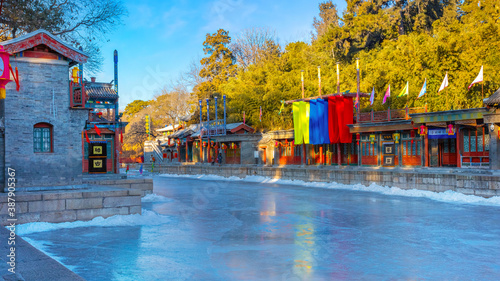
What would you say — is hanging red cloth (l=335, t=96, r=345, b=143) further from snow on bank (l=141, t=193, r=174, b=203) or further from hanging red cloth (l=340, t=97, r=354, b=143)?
snow on bank (l=141, t=193, r=174, b=203)

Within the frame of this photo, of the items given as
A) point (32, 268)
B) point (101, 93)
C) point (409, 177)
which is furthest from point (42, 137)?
point (409, 177)

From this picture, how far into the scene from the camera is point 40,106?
14.7 metres

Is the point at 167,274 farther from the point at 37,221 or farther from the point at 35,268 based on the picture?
the point at 37,221

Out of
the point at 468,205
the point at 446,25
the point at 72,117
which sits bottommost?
the point at 468,205

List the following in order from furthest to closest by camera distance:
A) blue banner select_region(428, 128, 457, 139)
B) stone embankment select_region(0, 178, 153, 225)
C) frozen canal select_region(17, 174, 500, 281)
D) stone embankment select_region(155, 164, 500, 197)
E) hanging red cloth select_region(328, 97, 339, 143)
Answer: hanging red cloth select_region(328, 97, 339, 143) → blue banner select_region(428, 128, 457, 139) → stone embankment select_region(155, 164, 500, 197) → stone embankment select_region(0, 178, 153, 225) → frozen canal select_region(17, 174, 500, 281)

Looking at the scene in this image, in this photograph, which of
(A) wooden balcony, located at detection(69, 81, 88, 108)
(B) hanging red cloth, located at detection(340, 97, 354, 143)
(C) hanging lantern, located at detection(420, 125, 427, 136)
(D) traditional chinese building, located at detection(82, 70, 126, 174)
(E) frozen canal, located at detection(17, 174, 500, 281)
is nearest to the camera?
(E) frozen canal, located at detection(17, 174, 500, 281)

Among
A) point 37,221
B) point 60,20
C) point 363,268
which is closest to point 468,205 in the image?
point 363,268

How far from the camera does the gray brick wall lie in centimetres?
1425

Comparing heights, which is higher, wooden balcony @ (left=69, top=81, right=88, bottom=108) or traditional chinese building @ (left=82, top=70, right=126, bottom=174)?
wooden balcony @ (left=69, top=81, right=88, bottom=108)

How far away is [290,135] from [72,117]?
25.5m

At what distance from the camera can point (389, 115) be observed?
98.0 ft

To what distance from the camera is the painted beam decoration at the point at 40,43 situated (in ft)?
46.6

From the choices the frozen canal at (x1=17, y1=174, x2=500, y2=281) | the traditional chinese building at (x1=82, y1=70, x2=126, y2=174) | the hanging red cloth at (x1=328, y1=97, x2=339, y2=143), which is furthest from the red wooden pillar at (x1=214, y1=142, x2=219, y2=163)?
the frozen canal at (x1=17, y1=174, x2=500, y2=281)

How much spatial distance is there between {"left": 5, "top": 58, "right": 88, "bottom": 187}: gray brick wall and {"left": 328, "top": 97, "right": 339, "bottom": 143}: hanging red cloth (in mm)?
20483
